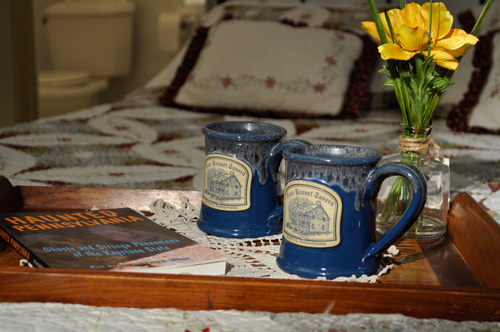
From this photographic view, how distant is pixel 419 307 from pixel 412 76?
0.31m

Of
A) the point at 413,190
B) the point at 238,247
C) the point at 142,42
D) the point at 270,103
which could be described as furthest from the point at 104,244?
the point at 142,42

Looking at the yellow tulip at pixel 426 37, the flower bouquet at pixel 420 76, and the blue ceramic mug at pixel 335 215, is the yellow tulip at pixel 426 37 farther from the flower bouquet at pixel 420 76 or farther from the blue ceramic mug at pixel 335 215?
the blue ceramic mug at pixel 335 215

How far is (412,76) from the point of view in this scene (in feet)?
2.29

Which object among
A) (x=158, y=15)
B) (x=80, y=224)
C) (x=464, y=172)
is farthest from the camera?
(x=158, y=15)

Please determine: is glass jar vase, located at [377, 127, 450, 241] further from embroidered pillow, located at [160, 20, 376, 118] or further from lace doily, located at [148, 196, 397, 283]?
embroidered pillow, located at [160, 20, 376, 118]

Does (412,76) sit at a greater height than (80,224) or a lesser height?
greater

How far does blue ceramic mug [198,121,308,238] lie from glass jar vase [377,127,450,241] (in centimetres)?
15

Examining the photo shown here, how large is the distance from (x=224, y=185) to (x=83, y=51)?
3050 mm

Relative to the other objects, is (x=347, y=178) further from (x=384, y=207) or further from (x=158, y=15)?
(x=158, y=15)

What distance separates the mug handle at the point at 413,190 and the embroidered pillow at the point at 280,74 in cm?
124

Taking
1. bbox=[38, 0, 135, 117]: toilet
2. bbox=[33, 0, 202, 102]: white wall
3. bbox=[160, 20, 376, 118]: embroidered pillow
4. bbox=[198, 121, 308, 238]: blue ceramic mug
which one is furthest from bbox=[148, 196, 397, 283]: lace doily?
bbox=[33, 0, 202, 102]: white wall

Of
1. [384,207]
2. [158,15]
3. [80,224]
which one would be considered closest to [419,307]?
[384,207]

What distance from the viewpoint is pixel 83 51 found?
3.48 metres

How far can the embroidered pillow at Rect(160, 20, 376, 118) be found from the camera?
1.80 meters
